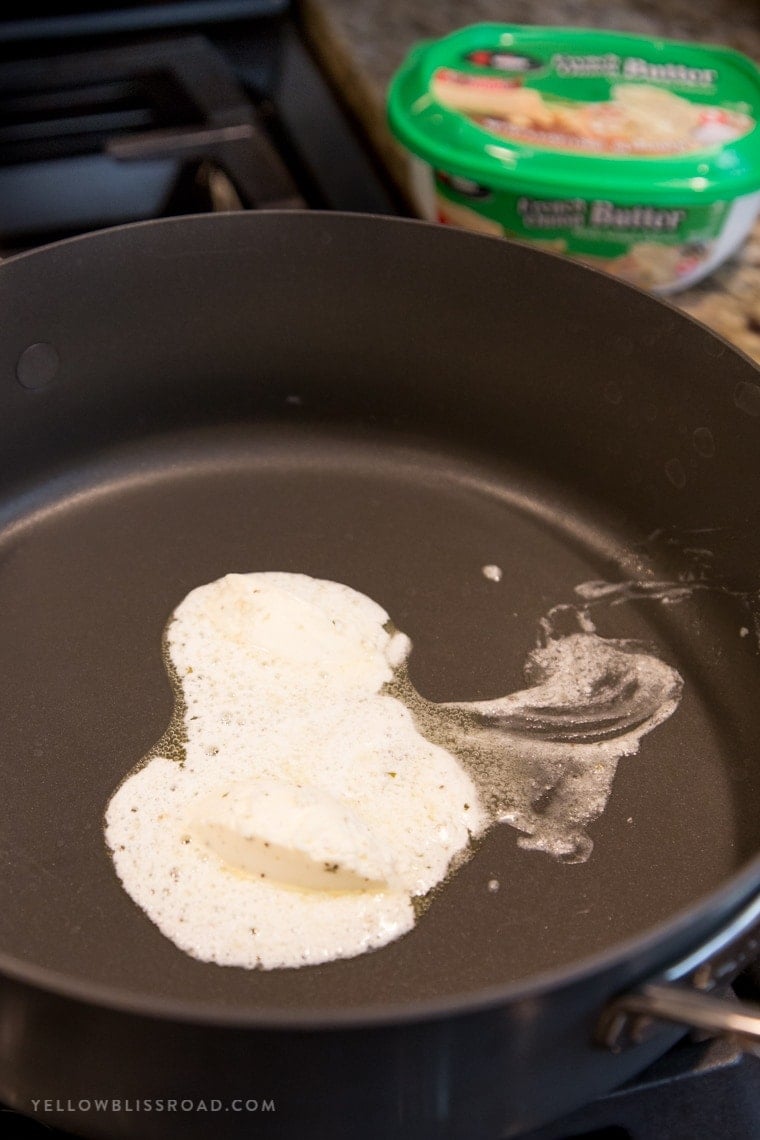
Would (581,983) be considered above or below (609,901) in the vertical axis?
above

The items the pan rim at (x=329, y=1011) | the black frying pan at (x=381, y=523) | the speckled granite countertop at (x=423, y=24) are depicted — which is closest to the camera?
the pan rim at (x=329, y=1011)

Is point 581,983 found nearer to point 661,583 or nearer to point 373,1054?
point 373,1054

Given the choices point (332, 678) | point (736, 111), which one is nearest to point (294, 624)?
point (332, 678)

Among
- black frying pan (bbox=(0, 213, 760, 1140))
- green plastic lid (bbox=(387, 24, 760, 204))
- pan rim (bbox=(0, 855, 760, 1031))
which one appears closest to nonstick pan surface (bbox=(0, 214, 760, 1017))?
black frying pan (bbox=(0, 213, 760, 1140))

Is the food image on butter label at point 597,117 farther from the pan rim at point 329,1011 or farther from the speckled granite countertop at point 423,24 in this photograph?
the pan rim at point 329,1011

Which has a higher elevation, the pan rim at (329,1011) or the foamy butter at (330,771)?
the pan rim at (329,1011)

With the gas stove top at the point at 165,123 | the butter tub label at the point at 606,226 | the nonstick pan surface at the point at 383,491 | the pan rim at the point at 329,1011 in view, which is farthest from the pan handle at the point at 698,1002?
the gas stove top at the point at 165,123
